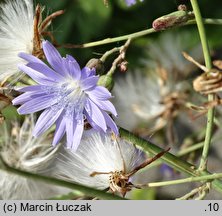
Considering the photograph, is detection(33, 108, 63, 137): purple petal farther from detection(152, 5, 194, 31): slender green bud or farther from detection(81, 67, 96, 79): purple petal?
detection(152, 5, 194, 31): slender green bud

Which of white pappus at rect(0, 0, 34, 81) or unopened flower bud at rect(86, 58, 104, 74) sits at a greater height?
white pappus at rect(0, 0, 34, 81)

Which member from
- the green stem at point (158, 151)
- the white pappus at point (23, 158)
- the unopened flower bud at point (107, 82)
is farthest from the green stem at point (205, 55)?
the white pappus at point (23, 158)

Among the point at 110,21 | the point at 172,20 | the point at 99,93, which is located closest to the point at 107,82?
the point at 99,93

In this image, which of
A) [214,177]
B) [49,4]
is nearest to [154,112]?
[49,4]

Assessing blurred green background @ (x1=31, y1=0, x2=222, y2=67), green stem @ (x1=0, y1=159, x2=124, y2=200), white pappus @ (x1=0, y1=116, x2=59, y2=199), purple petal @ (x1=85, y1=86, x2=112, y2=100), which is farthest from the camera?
blurred green background @ (x1=31, y1=0, x2=222, y2=67)

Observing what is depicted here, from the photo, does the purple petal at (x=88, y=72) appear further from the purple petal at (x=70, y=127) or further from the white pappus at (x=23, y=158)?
the white pappus at (x=23, y=158)

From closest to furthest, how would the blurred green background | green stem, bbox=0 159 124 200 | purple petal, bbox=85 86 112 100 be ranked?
1. green stem, bbox=0 159 124 200
2. purple petal, bbox=85 86 112 100
3. the blurred green background

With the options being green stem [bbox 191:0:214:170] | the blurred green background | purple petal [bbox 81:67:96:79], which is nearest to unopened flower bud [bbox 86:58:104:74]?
purple petal [bbox 81:67:96:79]
